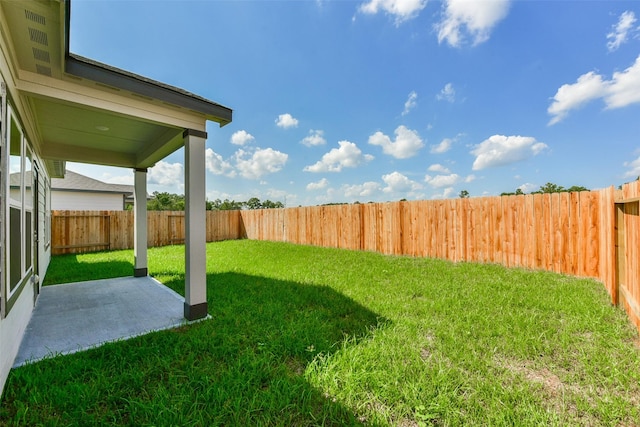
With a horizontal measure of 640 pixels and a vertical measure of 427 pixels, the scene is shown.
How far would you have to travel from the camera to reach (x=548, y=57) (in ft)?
25.8

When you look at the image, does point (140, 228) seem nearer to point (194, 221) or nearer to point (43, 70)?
point (194, 221)

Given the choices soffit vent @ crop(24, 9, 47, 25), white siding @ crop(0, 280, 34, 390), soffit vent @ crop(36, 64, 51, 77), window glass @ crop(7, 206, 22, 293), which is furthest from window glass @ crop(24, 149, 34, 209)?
soffit vent @ crop(24, 9, 47, 25)

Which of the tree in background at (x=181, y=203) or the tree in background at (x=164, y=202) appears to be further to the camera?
the tree in background at (x=181, y=203)

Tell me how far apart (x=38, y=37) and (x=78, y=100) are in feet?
2.20

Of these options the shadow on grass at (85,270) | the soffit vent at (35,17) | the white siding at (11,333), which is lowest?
the shadow on grass at (85,270)

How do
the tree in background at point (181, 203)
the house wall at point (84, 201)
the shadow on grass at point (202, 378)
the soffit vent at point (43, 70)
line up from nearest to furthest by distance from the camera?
the shadow on grass at point (202, 378) → the soffit vent at point (43, 70) → the house wall at point (84, 201) → the tree in background at point (181, 203)

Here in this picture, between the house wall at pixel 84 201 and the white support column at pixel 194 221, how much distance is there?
56.1 ft

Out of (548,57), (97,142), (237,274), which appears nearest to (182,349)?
(237,274)

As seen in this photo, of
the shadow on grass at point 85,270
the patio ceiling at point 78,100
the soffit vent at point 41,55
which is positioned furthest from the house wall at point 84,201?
the soffit vent at point 41,55

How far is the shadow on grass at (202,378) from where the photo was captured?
1.72 m

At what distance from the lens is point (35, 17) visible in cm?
184

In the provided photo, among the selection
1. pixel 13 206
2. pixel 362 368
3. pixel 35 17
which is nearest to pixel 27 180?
pixel 13 206

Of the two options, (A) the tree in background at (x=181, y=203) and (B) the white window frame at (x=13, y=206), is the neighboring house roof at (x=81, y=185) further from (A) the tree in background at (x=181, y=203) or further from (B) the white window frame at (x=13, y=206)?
(B) the white window frame at (x=13, y=206)

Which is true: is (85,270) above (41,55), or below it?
below
